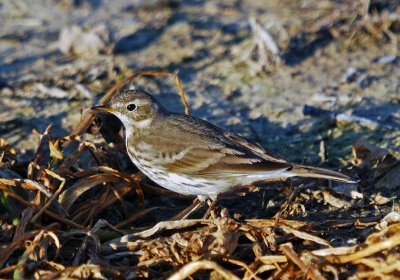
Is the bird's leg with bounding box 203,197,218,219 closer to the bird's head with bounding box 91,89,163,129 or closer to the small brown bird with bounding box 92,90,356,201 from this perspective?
the small brown bird with bounding box 92,90,356,201

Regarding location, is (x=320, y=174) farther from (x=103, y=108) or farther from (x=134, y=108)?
(x=103, y=108)

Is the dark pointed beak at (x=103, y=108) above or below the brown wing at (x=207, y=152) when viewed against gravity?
above

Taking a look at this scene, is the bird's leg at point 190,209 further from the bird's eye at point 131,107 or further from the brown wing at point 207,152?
the bird's eye at point 131,107

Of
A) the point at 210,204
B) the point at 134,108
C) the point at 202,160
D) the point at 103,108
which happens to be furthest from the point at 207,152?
Answer: the point at 103,108

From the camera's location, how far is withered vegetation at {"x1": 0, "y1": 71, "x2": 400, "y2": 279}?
4777mm

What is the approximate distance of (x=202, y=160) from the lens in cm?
602

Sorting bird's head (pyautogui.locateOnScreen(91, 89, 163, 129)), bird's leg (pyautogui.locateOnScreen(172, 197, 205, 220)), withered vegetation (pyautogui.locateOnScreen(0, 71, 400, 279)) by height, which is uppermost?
bird's head (pyautogui.locateOnScreen(91, 89, 163, 129))

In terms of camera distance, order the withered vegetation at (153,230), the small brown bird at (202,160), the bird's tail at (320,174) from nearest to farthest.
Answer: the withered vegetation at (153,230) → the bird's tail at (320,174) → the small brown bird at (202,160)

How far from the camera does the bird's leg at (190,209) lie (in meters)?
5.99

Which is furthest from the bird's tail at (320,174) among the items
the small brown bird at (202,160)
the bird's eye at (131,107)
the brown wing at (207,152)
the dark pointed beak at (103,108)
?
the dark pointed beak at (103,108)

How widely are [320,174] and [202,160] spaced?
3.36ft

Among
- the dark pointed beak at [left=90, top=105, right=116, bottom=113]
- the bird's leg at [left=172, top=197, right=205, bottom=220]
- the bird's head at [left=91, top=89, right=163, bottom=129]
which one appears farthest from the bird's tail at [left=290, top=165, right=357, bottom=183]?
the dark pointed beak at [left=90, top=105, right=116, bottom=113]

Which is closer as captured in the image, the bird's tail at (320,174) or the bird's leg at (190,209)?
the bird's tail at (320,174)

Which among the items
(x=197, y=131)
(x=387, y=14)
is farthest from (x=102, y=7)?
(x=197, y=131)
